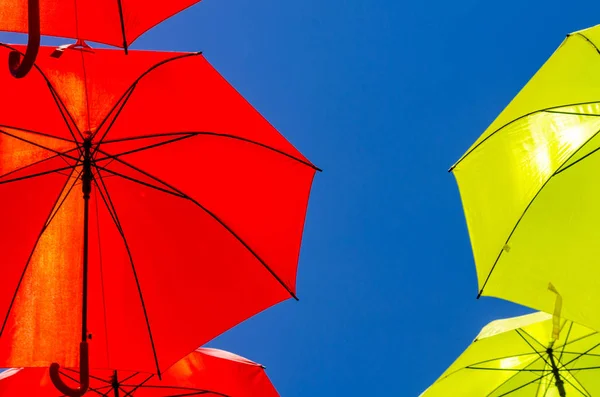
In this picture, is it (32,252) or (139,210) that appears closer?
(32,252)

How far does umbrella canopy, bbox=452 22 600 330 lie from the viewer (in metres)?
5.75

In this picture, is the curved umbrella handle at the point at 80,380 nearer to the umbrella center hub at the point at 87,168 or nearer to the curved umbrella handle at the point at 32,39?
the umbrella center hub at the point at 87,168

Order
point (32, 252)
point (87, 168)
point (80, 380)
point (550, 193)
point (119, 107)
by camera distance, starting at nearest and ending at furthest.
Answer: point (80, 380), point (87, 168), point (119, 107), point (32, 252), point (550, 193)

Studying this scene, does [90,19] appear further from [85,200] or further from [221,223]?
[221,223]

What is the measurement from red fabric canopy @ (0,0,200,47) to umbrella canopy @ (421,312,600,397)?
4641mm

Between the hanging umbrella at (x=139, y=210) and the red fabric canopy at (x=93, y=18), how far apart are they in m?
0.19

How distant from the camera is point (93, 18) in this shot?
17.5ft

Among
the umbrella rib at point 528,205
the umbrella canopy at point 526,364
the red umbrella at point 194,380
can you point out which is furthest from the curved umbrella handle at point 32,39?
the umbrella canopy at point 526,364

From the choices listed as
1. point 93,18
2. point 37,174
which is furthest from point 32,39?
point 37,174

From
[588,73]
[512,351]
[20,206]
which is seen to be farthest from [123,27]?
[512,351]

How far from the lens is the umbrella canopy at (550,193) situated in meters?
5.75

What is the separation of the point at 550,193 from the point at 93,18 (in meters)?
3.58

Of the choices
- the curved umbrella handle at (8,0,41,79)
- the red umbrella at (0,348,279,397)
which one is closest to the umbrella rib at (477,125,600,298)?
the red umbrella at (0,348,279,397)

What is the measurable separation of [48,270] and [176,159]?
4.11ft
